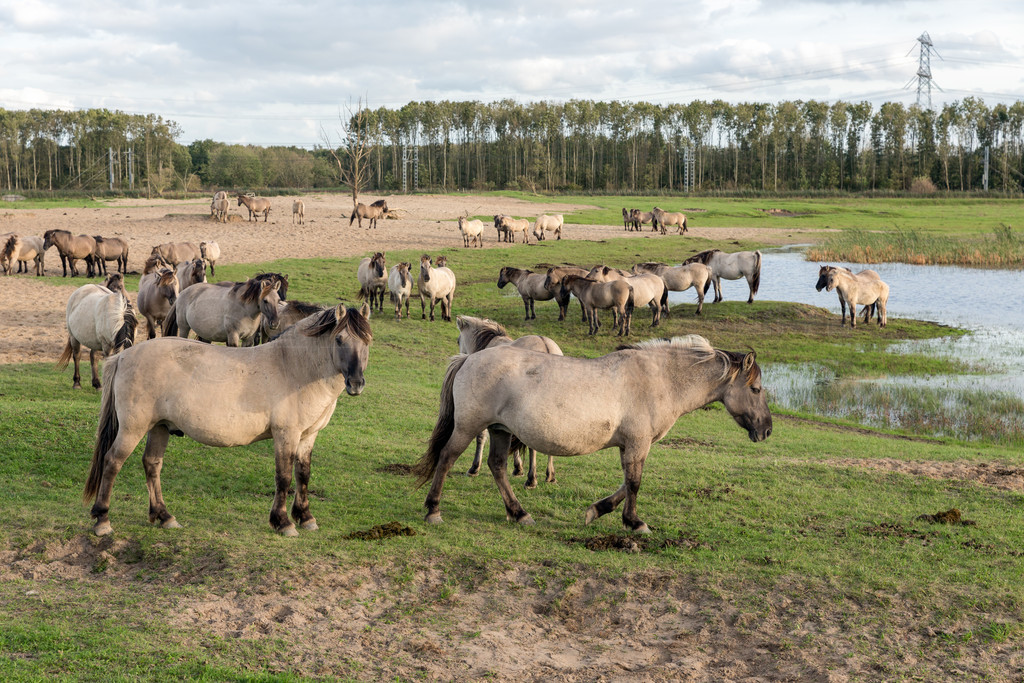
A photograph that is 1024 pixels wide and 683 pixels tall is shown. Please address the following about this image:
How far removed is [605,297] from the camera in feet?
71.1

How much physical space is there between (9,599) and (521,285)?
60.1 feet

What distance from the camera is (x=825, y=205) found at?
7525 cm

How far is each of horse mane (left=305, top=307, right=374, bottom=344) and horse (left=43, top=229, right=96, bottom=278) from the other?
21984 millimetres

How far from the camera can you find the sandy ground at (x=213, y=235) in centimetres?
1830

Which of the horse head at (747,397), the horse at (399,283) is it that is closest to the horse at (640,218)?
the horse at (399,283)

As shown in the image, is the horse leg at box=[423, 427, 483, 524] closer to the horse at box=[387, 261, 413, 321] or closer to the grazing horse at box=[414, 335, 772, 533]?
the grazing horse at box=[414, 335, 772, 533]

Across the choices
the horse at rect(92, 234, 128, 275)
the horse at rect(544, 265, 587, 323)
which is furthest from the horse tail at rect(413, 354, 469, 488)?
the horse at rect(92, 234, 128, 275)

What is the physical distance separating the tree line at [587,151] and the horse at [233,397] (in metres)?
87.3

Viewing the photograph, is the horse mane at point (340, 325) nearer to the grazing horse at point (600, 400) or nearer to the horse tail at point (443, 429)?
the grazing horse at point (600, 400)

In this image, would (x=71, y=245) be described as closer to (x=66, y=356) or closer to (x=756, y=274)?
(x=66, y=356)

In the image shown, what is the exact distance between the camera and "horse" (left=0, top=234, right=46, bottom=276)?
1000 inches

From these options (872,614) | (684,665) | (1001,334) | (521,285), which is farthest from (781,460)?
(1001,334)

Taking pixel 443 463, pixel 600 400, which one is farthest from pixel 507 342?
pixel 600 400

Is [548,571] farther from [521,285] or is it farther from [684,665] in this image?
[521,285]
